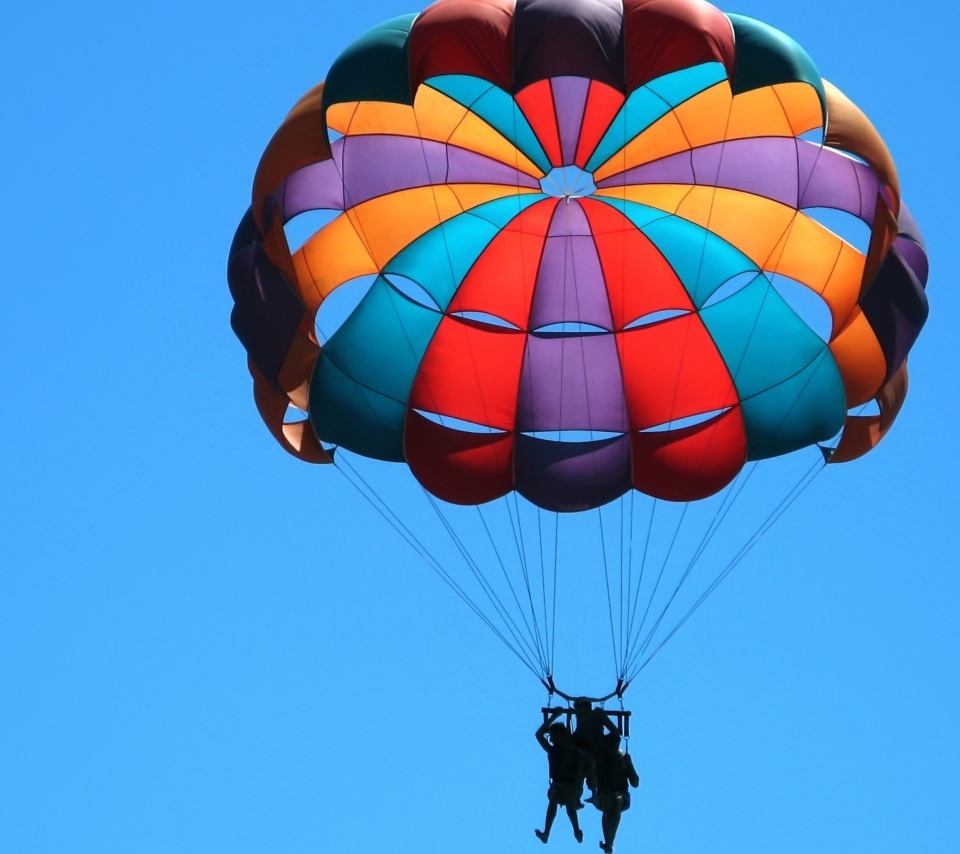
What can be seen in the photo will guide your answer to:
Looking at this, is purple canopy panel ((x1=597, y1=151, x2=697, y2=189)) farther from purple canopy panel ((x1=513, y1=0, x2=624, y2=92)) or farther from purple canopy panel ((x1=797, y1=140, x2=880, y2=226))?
purple canopy panel ((x1=513, y1=0, x2=624, y2=92))

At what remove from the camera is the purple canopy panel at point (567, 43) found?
16.9m

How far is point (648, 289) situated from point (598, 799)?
3.91m

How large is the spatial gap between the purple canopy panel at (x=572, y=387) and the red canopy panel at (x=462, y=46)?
8.56ft

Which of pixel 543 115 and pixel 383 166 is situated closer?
pixel 383 166

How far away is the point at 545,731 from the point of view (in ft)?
58.1

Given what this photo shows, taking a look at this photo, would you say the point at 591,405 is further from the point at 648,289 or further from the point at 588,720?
the point at 588,720

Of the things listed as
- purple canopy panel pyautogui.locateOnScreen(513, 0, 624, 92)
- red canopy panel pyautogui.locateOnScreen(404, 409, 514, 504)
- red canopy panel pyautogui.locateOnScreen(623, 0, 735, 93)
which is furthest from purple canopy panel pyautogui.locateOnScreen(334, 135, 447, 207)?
red canopy panel pyautogui.locateOnScreen(623, 0, 735, 93)

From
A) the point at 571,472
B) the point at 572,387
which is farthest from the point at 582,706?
the point at 572,387

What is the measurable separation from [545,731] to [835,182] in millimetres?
4539

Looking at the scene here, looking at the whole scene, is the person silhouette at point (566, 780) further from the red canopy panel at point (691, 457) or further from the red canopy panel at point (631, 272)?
the red canopy panel at point (631, 272)

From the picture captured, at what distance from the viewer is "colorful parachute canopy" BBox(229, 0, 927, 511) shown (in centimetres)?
1858

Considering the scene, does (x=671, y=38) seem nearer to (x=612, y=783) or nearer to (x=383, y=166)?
(x=383, y=166)

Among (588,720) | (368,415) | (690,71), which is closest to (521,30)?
(690,71)

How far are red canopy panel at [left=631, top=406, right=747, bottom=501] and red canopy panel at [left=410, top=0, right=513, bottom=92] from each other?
10.5 ft
